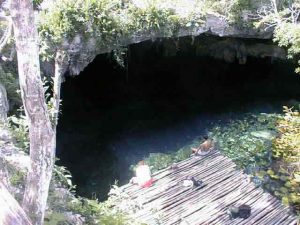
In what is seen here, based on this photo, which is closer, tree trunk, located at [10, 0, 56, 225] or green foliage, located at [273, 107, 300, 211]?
tree trunk, located at [10, 0, 56, 225]

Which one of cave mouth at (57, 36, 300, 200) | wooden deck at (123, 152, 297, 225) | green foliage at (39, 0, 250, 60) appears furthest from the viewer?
cave mouth at (57, 36, 300, 200)

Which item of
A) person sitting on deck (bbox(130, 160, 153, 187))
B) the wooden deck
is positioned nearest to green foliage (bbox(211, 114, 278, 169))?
the wooden deck

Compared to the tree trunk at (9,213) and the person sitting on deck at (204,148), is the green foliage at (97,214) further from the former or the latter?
the person sitting on deck at (204,148)

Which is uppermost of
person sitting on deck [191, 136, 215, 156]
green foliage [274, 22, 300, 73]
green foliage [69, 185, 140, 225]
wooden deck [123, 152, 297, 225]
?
green foliage [274, 22, 300, 73]

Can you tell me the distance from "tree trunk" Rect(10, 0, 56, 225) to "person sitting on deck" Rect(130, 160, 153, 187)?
4.04m

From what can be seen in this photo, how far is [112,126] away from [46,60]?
2.88 meters

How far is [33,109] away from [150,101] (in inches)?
313

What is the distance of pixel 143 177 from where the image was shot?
839cm

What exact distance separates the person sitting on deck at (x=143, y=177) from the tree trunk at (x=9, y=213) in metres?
4.92

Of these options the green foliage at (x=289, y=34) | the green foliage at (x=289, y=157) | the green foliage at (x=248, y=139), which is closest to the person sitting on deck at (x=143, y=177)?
the green foliage at (x=248, y=139)

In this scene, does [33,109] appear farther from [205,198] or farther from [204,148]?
[204,148]

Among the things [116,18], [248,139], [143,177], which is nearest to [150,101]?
[248,139]

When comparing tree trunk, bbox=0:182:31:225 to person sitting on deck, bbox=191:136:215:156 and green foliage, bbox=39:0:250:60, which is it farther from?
person sitting on deck, bbox=191:136:215:156

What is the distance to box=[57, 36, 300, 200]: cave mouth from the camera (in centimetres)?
959
